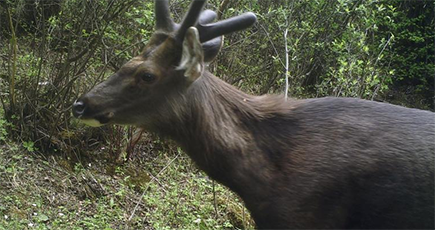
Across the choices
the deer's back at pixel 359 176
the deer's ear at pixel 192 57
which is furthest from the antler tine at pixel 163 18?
the deer's back at pixel 359 176

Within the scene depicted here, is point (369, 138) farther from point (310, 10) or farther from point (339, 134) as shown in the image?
point (310, 10)

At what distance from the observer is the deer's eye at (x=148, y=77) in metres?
4.41

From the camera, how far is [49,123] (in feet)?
26.4

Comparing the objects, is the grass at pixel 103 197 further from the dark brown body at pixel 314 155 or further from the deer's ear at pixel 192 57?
the deer's ear at pixel 192 57

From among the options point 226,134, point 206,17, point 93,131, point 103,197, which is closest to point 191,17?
point 206,17

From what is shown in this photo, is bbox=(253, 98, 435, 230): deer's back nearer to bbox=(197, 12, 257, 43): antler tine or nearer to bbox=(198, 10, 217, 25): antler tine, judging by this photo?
bbox=(197, 12, 257, 43): antler tine

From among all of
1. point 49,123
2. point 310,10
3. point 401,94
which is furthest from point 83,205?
point 401,94

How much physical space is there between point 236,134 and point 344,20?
19.2 ft

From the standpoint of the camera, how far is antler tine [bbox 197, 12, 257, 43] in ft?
14.5

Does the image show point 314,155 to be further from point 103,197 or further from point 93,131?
point 93,131

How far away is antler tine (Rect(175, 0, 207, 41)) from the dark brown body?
428 mm

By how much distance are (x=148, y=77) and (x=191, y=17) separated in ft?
1.97

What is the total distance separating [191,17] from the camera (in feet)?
14.1

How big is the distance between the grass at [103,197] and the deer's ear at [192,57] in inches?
124
